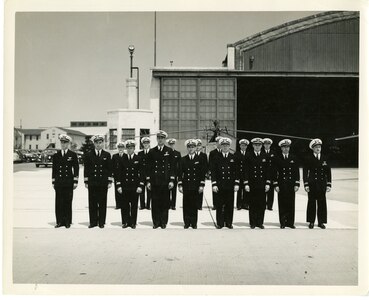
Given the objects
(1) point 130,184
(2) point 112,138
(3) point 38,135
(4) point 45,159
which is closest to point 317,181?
(1) point 130,184

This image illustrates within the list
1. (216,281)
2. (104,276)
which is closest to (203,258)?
(216,281)

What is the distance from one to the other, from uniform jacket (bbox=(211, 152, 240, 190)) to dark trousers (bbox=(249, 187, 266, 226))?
16.4 inches

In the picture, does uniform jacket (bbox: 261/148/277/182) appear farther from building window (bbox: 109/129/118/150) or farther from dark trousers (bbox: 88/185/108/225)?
building window (bbox: 109/129/118/150)

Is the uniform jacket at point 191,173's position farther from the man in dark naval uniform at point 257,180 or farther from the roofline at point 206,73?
the roofline at point 206,73

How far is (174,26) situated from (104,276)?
4339mm

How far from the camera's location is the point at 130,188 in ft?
24.0

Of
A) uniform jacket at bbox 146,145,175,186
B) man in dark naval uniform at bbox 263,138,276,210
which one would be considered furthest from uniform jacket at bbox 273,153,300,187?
uniform jacket at bbox 146,145,175,186

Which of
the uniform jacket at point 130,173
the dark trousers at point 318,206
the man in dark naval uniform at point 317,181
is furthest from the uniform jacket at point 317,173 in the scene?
the uniform jacket at point 130,173

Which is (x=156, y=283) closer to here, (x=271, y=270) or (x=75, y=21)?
(x=271, y=270)

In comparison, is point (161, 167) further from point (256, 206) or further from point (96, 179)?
point (256, 206)

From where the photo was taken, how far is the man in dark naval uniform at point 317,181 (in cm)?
721

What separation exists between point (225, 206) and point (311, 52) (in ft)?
44.4

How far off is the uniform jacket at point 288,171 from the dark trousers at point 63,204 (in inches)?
145

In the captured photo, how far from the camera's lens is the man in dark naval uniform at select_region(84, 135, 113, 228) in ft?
23.9
